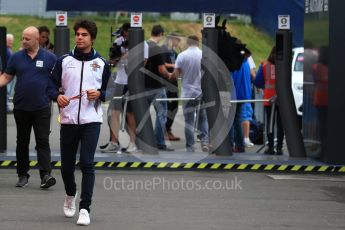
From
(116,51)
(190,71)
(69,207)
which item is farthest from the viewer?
(190,71)

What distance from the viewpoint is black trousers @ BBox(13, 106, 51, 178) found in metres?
12.3

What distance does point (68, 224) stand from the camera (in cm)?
979

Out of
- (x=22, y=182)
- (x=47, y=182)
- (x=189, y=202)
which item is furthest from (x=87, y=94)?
(x=22, y=182)

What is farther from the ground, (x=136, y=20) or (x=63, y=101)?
(x=136, y=20)

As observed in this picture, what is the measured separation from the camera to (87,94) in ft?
32.3

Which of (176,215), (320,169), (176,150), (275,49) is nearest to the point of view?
(176,215)

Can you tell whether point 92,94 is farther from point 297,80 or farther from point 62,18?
point 297,80

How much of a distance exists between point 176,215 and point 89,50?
1.94 metres

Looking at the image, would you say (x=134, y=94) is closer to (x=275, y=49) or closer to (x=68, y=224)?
(x=275, y=49)

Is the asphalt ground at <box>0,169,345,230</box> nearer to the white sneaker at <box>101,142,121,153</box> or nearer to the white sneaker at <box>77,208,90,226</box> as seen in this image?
the white sneaker at <box>77,208,90,226</box>

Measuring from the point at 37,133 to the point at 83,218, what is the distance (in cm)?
287

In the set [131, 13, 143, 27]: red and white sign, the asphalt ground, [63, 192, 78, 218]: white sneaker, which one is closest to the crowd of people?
[63, 192, 78, 218]: white sneaker

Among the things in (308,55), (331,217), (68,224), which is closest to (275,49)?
(308,55)

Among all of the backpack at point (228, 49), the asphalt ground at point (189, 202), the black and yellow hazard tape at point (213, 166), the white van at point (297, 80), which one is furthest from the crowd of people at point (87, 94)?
the white van at point (297, 80)
